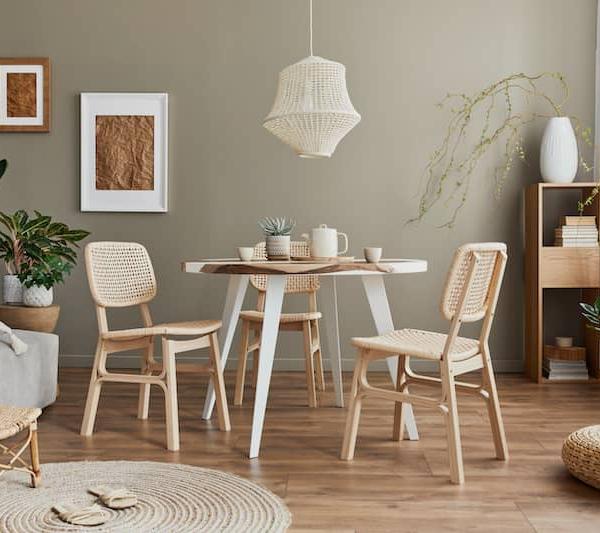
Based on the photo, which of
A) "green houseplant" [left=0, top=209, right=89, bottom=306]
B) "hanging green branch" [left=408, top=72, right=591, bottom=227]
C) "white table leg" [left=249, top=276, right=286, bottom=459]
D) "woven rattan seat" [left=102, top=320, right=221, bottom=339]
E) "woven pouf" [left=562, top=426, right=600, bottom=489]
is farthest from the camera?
"hanging green branch" [left=408, top=72, right=591, bottom=227]

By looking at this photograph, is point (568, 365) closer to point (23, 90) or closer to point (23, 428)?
point (23, 428)

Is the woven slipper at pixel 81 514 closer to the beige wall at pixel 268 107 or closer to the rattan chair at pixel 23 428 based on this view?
the rattan chair at pixel 23 428

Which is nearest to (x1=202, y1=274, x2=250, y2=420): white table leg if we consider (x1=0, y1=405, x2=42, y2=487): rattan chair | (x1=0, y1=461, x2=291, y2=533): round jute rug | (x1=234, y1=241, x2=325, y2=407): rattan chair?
(x1=234, y1=241, x2=325, y2=407): rattan chair

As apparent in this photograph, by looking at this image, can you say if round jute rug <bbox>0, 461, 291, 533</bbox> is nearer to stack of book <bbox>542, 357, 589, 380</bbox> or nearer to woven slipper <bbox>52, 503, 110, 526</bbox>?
woven slipper <bbox>52, 503, 110, 526</bbox>

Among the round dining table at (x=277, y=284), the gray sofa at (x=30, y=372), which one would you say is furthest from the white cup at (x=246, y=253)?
the gray sofa at (x=30, y=372)

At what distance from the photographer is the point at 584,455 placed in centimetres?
248

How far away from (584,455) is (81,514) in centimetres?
158

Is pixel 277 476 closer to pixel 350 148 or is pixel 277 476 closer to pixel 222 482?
pixel 222 482

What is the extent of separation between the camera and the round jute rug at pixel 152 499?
2.15m

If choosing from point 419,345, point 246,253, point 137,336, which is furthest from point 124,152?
point 419,345

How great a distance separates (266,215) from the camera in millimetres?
4828

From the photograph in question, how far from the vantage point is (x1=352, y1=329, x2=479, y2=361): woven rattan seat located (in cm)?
263

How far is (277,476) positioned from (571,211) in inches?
117

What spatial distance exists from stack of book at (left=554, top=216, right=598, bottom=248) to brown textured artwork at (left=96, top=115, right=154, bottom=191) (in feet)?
8.28
